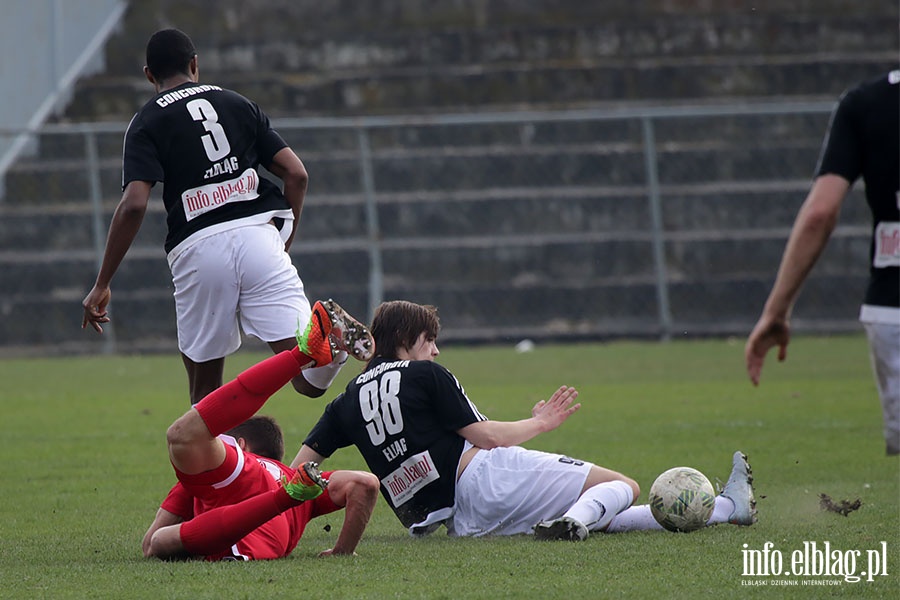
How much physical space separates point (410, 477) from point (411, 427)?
23 cm

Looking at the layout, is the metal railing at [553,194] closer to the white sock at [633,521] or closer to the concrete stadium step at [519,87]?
the concrete stadium step at [519,87]

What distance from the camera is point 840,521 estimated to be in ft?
19.1

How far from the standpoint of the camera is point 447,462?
5.77 metres

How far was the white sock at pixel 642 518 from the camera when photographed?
578cm

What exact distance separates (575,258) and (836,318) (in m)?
3.19

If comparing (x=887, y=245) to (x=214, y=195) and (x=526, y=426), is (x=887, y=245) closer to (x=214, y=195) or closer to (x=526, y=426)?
(x=526, y=426)

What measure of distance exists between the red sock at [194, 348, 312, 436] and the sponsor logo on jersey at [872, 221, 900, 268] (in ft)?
7.15

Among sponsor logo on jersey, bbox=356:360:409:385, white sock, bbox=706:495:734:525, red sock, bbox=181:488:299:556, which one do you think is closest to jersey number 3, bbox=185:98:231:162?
sponsor logo on jersey, bbox=356:360:409:385

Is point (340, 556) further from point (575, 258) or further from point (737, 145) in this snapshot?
point (737, 145)

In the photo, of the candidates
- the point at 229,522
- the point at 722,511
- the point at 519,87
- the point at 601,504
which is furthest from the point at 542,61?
the point at 229,522

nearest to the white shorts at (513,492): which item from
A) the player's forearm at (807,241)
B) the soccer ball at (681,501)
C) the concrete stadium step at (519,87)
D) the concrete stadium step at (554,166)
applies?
the soccer ball at (681,501)

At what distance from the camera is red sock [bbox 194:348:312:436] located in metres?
5.06

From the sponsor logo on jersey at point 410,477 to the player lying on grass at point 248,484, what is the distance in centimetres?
40

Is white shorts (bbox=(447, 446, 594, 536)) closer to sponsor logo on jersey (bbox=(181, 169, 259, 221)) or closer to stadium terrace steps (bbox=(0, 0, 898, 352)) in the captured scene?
sponsor logo on jersey (bbox=(181, 169, 259, 221))
